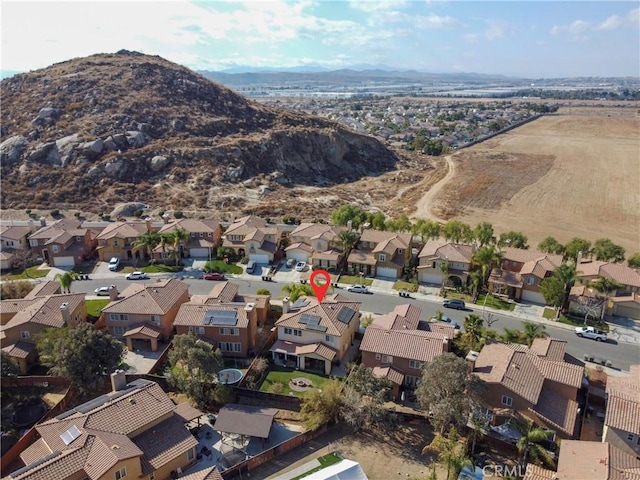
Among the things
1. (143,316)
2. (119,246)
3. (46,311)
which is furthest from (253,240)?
(46,311)

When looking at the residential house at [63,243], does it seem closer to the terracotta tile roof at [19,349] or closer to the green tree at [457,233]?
the terracotta tile roof at [19,349]

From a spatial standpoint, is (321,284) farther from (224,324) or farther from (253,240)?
(224,324)

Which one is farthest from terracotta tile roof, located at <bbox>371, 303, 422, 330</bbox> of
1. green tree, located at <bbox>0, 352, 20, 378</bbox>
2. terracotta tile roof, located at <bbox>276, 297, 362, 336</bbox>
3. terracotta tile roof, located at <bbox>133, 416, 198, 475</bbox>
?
green tree, located at <bbox>0, 352, 20, 378</bbox>

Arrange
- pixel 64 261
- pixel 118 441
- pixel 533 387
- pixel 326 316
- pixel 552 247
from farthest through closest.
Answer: pixel 64 261 → pixel 552 247 → pixel 326 316 → pixel 533 387 → pixel 118 441

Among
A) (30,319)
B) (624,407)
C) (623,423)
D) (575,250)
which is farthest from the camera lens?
(575,250)

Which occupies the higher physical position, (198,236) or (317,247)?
(198,236)

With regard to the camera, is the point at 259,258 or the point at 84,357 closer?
the point at 84,357

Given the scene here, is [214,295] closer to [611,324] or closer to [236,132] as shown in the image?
[611,324]

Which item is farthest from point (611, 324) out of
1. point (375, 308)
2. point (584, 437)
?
point (375, 308)
